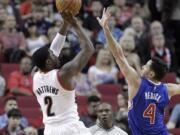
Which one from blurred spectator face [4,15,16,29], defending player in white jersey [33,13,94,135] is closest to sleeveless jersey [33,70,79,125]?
defending player in white jersey [33,13,94,135]

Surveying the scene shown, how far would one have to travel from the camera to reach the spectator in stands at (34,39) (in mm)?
13047

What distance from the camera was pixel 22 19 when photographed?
13938mm

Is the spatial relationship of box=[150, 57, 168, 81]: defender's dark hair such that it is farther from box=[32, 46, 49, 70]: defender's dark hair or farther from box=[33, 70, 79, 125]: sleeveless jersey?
box=[32, 46, 49, 70]: defender's dark hair

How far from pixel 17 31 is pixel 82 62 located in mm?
6476

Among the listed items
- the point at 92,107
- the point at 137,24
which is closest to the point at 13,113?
the point at 92,107

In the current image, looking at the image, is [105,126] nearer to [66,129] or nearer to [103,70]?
[66,129]

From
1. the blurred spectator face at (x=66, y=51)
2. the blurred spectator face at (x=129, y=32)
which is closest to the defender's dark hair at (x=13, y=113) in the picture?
the blurred spectator face at (x=66, y=51)

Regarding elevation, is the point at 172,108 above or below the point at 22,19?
below

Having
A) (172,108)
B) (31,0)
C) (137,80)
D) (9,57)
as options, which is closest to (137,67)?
(172,108)

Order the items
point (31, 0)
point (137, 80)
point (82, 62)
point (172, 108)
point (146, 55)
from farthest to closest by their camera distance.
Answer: point (31, 0)
point (146, 55)
point (172, 108)
point (137, 80)
point (82, 62)

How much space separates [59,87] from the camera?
7273mm

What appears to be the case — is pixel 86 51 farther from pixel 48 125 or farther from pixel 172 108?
pixel 172 108

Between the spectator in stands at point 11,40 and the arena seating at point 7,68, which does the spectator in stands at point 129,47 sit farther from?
the arena seating at point 7,68

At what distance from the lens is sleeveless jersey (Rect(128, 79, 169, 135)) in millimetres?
7742
